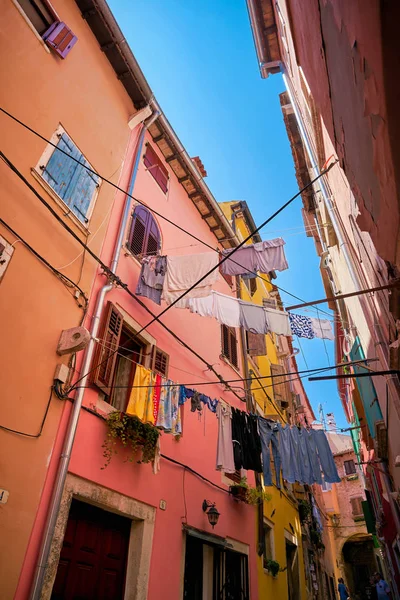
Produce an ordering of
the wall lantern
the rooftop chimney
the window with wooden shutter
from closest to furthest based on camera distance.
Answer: the wall lantern, the window with wooden shutter, the rooftop chimney

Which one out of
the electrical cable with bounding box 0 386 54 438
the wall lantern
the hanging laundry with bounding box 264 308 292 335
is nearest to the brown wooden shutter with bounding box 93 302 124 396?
the electrical cable with bounding box 0 386 54 438

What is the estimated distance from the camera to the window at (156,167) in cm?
1223

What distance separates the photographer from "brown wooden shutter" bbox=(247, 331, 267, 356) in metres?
15.9

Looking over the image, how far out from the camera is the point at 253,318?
974 cm

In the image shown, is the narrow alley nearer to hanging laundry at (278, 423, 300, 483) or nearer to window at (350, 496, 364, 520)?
hanging laundry at (278, 423, 300, 483)

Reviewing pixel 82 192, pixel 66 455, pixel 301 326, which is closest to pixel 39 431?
pixel 66 455

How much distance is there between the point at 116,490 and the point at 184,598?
11.5ft

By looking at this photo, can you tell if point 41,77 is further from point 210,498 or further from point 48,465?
point 210,498

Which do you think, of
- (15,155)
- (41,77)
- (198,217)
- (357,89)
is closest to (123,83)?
(41,77)

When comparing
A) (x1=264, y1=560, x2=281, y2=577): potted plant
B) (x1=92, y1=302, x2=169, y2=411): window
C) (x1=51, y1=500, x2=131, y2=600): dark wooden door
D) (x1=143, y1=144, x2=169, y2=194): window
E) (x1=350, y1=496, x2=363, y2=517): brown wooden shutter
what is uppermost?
(x1=143, y1=144, x2=169, y2=194): window

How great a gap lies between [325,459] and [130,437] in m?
5.59

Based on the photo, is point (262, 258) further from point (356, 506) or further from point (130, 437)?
point (356, 506)

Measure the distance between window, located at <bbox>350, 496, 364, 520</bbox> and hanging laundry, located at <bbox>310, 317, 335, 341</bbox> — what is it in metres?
28.8

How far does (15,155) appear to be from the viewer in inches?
264
